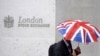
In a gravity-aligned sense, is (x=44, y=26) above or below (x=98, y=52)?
above

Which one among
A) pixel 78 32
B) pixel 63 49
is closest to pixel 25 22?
pixel 63 49

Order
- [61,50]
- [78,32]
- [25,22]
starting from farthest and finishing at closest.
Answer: [25,22] → [61,50] → [78,32]

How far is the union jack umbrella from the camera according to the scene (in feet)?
14.8

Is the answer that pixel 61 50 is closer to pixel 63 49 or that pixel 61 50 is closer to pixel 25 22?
pixel 63 49

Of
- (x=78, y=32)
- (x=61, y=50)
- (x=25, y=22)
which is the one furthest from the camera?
(x=25, y=22)

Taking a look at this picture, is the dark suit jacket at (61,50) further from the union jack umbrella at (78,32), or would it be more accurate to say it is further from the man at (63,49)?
the union jack umbrella at (78,32)

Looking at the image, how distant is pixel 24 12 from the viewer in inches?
322

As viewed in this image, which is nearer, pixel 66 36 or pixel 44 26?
pixel 66 36

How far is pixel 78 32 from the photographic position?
180 inches

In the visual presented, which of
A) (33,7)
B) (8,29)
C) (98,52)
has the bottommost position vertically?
(98,52)

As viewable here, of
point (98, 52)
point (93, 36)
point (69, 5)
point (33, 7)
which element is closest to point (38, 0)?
point (33, 7)

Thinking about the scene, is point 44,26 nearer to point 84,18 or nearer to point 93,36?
point 84,18

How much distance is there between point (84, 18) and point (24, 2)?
153cm

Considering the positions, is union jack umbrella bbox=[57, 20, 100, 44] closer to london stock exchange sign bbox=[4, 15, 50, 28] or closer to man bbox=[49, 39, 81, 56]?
man bbox=[49, 39, 81, 56]
